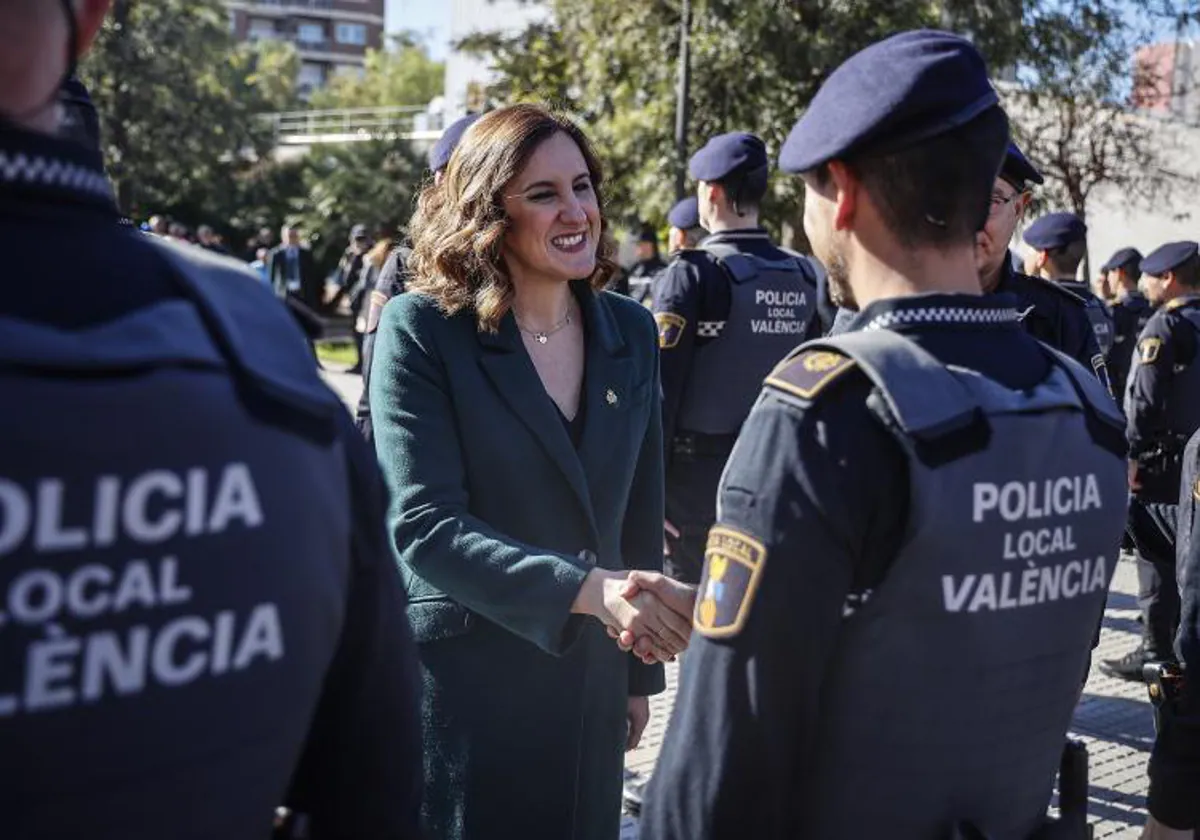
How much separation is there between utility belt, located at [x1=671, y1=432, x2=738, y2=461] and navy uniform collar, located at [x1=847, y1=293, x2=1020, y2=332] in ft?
12.1

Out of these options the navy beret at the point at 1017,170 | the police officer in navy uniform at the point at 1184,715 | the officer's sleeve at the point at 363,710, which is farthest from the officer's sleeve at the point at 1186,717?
the officer's sleeve at the point at 363,710

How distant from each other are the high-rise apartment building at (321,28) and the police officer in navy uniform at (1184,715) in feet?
284

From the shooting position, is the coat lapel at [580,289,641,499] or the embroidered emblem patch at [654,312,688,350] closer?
the coat lapel at [580,289,641,499]

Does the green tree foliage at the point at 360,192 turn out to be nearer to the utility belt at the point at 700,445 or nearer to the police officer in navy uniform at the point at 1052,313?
the utility belt at the point at 700,445

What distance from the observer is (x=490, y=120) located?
9.93 feet

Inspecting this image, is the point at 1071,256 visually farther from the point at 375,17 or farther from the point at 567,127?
the point at 375,17

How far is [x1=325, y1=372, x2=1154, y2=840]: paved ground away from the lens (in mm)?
4980

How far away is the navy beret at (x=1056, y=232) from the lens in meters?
6.84

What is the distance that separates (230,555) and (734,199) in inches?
190

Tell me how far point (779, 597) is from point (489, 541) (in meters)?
0.98

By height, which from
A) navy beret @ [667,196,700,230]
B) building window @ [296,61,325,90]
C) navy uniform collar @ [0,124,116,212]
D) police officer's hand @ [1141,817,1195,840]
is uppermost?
building window @ [296,61,325,90]

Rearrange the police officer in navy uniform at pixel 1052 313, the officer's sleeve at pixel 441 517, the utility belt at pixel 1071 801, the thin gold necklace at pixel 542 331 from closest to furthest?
the utility belt at pixel 1071 801, the officer's sleeve at pixel 441 517, the thin gold necklace at pixel 542 331, the police officer in navy uniform at pixel 1052 313

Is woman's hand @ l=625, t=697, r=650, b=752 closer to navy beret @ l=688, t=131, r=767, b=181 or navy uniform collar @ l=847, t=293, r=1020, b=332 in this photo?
navy uniform collar @ l=847, t=293, r=1020, b=332

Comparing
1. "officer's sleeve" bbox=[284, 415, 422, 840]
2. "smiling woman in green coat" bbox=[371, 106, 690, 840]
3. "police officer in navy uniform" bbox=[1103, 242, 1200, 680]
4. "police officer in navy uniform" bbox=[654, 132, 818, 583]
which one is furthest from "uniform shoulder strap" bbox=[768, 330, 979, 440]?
Answer: "police officer in navy uniform" bbox=[1103, 242, 1200, 680]
